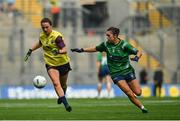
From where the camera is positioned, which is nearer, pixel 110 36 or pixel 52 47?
pixel 110 36

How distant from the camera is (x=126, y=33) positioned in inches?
1554

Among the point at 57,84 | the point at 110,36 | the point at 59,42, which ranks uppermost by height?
the point at 110,36

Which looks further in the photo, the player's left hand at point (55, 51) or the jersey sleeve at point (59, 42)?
the player's left hand at point (55, 51)

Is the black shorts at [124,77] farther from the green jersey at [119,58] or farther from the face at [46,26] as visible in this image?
the face at [46,26]

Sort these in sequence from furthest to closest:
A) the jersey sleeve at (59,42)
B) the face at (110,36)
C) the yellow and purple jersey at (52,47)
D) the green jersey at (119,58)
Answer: the yellow and purple jersey at (52,47)
the jersey sleeve at (59,42)
the green jersey at (119,58)
the face at (110,36)

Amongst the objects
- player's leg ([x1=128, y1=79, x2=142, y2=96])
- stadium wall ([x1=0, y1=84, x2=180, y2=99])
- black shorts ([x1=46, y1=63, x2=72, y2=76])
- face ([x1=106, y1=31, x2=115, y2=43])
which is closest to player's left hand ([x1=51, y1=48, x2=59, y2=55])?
black shorts ([x1=46, y1=63, x2=72, y2=76])

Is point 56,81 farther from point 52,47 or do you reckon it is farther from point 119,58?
point 119,58

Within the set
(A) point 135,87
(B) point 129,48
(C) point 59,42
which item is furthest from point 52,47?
(A) point 135,87

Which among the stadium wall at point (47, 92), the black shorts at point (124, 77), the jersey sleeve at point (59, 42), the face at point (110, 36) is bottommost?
the stadium wall at point (47, 92)

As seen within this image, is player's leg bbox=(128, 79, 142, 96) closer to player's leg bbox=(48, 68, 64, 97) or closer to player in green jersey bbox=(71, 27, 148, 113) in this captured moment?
player in green jersey bbox=(71, 27, 148, 113)

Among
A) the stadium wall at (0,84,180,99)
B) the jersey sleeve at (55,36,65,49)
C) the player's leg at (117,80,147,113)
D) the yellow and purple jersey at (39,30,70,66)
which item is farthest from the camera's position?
the stadium wall at (0,84,180,99)

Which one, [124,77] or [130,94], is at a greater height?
[124,77]

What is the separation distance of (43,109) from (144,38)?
19.7m

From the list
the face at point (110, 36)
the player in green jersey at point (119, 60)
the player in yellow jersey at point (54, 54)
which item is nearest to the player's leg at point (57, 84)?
the player in yellow jersey at point (54, 54)
